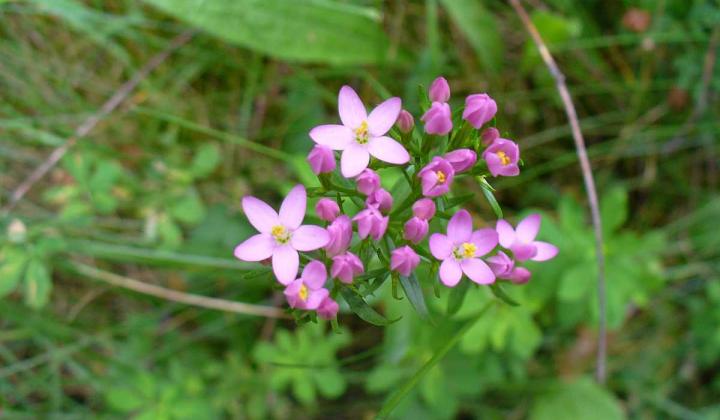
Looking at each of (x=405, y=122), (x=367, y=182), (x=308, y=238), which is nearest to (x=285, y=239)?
(x=308, y=238)

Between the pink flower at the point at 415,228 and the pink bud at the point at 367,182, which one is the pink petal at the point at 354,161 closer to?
the pink bud at the point at 367,182

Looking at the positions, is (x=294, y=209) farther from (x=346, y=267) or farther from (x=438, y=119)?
(x=438, y=119)

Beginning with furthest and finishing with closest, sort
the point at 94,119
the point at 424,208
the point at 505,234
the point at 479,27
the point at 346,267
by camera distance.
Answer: the point at 479,27
the point at 94,119
the point at 505,234
the point at 424,208
the point at 346,267

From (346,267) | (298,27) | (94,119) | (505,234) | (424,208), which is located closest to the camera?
(346,267)

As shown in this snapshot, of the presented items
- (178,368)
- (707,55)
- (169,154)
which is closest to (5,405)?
(178,368)

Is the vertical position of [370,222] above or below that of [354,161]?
below

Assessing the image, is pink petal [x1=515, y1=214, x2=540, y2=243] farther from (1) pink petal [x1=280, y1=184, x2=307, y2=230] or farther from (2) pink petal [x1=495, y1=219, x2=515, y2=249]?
(1) pink petal [x1=280, y1=184, x2=307, y2=230]

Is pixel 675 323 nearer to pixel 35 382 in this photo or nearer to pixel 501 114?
pixel 501 114
